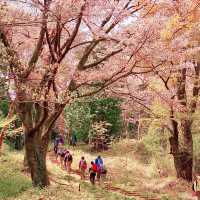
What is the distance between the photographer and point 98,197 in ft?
53.2

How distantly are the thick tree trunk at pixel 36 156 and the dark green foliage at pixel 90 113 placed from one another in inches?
809

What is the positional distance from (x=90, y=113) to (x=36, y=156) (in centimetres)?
2149

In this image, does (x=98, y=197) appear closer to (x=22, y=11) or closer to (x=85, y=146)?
(x=22, y=11)

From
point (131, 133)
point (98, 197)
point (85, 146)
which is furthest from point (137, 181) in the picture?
point (131, 133)

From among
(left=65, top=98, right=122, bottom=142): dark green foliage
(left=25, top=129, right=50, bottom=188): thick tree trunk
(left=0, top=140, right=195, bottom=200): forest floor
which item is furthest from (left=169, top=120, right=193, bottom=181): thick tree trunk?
(left=65, top=98, right=122, bottom=142): dark green foliage

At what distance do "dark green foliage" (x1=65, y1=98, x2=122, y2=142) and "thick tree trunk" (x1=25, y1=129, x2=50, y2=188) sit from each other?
2054cm

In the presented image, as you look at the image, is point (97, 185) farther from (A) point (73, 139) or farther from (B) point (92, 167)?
(A) point (73, 139)

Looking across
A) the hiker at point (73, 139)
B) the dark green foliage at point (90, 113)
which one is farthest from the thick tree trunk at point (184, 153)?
the hiker at point (73, 139)

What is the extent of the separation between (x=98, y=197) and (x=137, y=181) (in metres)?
7.87

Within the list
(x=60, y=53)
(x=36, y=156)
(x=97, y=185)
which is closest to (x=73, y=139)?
(x=97, y=185)

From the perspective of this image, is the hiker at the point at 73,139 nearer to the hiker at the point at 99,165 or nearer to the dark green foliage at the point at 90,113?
the dark green foliage at the point at 90,113

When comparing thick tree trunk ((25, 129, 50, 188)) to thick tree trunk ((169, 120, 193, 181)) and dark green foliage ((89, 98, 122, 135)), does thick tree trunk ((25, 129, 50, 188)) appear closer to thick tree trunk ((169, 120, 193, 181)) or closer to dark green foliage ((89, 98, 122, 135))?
thick tree trunk ((169, 120, 193, 181))

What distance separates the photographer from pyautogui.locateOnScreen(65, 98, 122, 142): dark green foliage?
37750 millimetres

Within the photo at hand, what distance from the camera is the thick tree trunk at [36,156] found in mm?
16328
